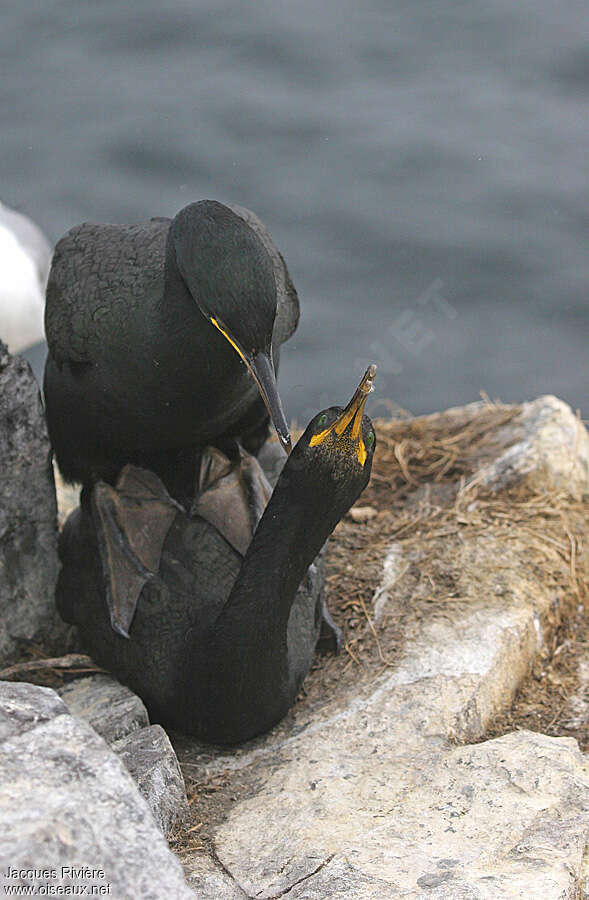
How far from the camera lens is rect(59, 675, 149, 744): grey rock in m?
3.04

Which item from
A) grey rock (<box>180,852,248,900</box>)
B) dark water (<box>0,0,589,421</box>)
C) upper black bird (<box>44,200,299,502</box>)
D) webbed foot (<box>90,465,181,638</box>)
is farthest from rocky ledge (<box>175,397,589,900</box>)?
dark water (<box>0,0,589,421</box>)

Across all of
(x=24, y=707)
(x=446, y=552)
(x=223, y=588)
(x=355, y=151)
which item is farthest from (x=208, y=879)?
(x=355, y=151)

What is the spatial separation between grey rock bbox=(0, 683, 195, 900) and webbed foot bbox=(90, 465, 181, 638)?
142 cm

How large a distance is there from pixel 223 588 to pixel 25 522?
723 mm

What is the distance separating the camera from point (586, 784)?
2.76 meters

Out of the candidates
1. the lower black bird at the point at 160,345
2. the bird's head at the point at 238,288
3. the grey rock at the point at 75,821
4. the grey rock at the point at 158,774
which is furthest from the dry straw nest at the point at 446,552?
the grey rock at the point at 75,821

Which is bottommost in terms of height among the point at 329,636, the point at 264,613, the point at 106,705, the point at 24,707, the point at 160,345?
the point at 329,636

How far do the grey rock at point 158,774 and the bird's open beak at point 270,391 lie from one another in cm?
83

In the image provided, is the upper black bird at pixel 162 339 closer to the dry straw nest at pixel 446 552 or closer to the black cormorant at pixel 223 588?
the black cormorant at pixel 223 588

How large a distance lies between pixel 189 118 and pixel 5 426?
3227mm

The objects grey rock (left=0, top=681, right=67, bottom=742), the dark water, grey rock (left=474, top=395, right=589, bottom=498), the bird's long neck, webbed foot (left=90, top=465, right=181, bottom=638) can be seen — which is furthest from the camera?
the dark water

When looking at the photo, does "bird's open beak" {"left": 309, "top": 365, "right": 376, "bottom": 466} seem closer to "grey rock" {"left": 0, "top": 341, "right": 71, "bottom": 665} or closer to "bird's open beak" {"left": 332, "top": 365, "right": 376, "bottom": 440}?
"bird's open beak" {"left": 332, "top": 365, "right": 376, "bottom": 440}

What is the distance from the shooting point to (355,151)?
6211 mm
